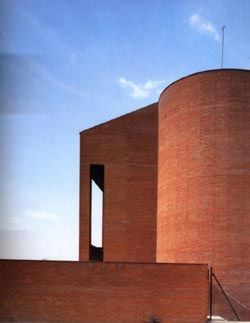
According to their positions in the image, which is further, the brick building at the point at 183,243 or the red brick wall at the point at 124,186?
the red brick wall at the point at 124,186

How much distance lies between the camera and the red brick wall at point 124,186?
21.5m

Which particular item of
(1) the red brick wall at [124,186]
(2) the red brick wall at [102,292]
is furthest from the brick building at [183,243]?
(1) the red brick wall at [124,186]

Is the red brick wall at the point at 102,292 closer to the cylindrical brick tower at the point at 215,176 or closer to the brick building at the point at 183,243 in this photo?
the brick building at the point at 183,243

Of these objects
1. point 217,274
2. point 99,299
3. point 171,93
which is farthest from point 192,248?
point 171,93

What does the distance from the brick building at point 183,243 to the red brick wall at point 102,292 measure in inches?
1.1

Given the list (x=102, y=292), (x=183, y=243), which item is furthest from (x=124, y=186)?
(x=102, y=292)

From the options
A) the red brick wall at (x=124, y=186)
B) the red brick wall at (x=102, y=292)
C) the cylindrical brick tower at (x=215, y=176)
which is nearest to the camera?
the red brick wall at (x=102, y=292)

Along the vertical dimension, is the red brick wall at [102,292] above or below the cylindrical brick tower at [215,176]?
below

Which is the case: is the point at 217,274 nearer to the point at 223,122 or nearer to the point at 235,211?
the point at 235,211

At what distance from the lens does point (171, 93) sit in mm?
17406

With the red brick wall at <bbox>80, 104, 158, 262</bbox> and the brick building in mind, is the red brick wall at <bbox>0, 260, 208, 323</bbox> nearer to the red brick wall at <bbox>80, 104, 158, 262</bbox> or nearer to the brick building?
the brick building

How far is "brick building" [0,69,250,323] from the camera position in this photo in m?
13.7

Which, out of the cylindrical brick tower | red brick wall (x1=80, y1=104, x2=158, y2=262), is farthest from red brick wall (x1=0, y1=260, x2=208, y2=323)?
red brick wall (x1=80, y1=104, x2=158, y2=262)

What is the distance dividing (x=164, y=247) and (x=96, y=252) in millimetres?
6581
